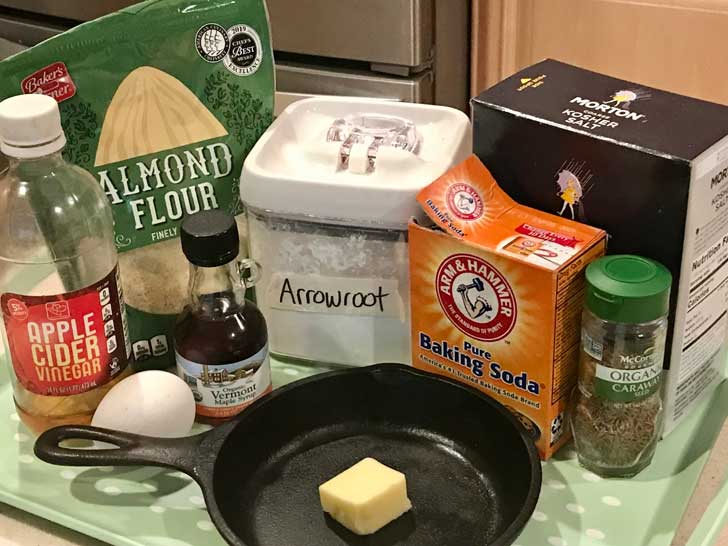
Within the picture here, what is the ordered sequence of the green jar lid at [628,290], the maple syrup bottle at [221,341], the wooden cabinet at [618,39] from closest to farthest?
the green jar lid at [628,290] → the maple syrup bottle at [221,341] → the wooden cabinet at [618,39]

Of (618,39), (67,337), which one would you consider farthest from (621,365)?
(618,39)

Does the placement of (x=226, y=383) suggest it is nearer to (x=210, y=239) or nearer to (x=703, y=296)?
(x=210, y=239)

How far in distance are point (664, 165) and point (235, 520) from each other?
0.43m

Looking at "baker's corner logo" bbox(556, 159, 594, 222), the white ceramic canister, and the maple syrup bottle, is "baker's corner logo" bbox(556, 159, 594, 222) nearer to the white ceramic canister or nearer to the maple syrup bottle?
the white ceramic canister

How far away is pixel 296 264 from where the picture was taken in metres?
0.89

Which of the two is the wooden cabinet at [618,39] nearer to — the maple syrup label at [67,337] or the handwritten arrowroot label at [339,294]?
the handwritten arrowroot label at [339,294]

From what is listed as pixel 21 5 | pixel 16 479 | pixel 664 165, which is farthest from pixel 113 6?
pixel 664 165

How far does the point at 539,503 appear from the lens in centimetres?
79

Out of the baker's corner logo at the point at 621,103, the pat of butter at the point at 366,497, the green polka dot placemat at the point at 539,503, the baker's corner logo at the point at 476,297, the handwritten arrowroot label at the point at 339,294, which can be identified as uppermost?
the baker's corner logo at the point at 621,103

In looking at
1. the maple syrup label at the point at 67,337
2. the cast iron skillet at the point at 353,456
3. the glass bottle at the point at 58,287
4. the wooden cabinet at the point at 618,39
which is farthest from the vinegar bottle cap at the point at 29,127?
the wooden cabinet at the point at 618,39

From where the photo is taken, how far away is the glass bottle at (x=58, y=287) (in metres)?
0.79

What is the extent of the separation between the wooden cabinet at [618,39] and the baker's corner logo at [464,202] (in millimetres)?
529

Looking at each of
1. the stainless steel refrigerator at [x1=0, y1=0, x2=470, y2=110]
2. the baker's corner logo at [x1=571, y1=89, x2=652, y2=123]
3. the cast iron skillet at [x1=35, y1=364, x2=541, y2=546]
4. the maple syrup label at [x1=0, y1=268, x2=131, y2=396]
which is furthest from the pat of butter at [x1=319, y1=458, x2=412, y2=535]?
the stainless steel refrigerator at [x1=0, y1=0, x2=470, y2=110]

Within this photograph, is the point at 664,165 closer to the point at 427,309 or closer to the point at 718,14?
the point at 427,309
